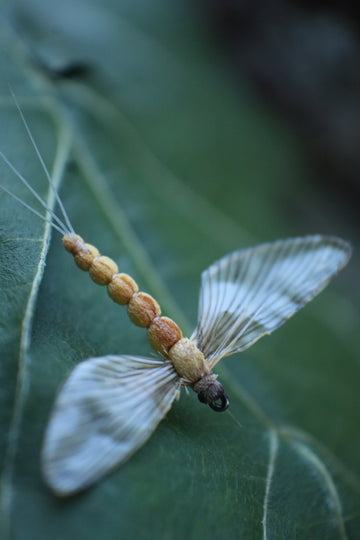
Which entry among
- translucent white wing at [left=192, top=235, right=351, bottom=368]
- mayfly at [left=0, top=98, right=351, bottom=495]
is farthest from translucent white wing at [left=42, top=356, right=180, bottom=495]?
translucent white wing at [left=192, top=235, right=351, bottom=368]

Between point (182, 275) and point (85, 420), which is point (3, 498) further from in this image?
point (182, 275)

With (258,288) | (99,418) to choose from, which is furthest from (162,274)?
(99,418)

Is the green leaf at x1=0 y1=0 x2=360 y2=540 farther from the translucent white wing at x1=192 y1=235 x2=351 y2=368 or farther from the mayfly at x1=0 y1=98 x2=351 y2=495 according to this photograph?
the translucent white wing at x1=192 y1=235 x2=351 y2=368

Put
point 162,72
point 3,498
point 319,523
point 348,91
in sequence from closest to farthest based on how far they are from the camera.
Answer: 1. point 3,498
2. point 319,523
3. point 162,72
4. point 348,91

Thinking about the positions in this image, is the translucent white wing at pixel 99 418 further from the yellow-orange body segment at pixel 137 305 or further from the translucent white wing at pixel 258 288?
the translucent white wing at pixel 258 288

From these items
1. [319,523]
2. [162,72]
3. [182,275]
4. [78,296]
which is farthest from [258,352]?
[162,72]

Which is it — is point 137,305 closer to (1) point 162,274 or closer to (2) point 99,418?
(2) point 99,418
